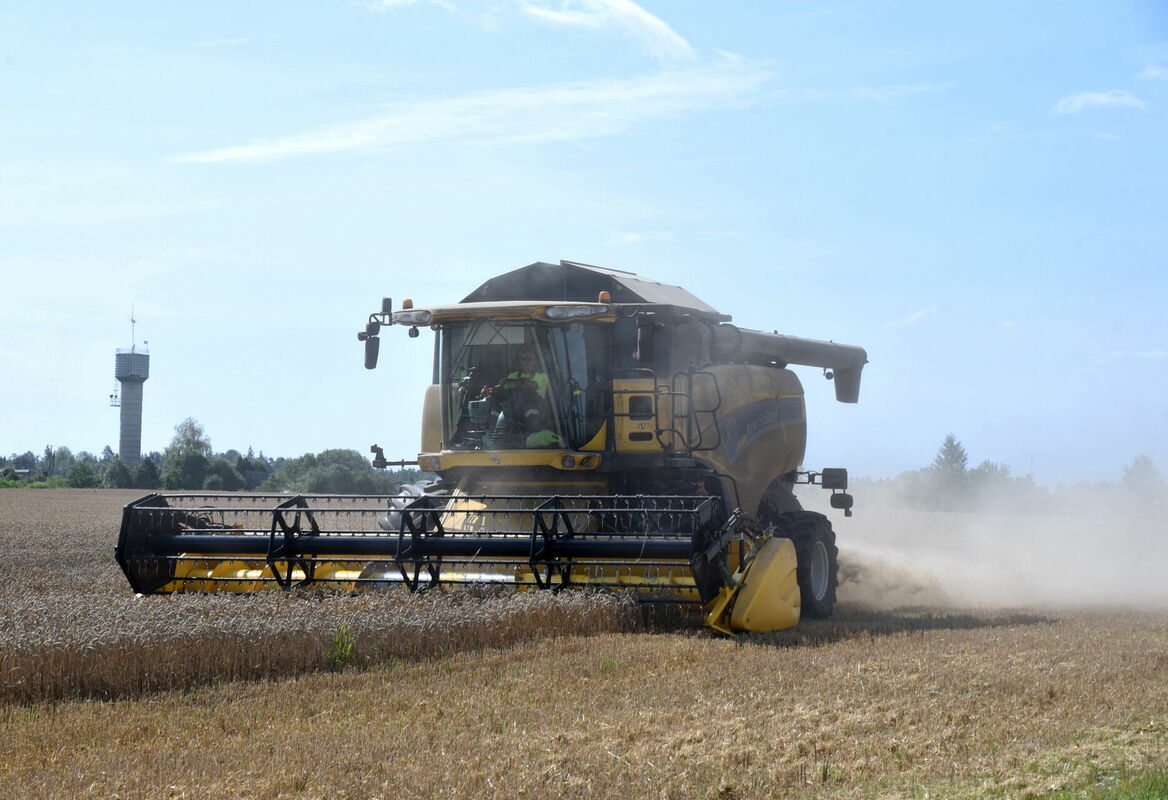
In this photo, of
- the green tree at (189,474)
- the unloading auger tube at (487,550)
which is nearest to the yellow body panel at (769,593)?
the unloading auger tube at (487,550)

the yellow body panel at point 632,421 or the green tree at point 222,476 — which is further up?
the yellow body panel at point 632,421

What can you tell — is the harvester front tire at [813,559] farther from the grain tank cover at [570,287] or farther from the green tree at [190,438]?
the green tree at [190,438]

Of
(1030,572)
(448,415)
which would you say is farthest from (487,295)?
(1030,572)

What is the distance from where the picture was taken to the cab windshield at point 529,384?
392 inches

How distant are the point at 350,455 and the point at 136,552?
3789 cm

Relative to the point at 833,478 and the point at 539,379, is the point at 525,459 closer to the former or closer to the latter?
the point at 539,379

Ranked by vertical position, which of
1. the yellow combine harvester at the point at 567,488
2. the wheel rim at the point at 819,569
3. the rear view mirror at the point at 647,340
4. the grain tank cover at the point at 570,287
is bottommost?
the wheel rim at the point at 819,569

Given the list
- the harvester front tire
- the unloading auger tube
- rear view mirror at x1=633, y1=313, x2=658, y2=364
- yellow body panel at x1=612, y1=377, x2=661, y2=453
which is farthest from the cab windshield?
the harvester front tire

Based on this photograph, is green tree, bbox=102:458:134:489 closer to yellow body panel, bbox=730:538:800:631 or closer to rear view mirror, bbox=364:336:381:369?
rear view mirror, bbox=364:336:381:369

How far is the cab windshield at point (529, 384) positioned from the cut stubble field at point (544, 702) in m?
1.87

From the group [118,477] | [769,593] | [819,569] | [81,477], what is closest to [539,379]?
[769,593]

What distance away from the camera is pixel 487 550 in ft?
29.1

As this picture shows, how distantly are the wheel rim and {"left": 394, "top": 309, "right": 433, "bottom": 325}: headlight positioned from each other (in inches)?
152

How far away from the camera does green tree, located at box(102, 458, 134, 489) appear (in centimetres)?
5819
